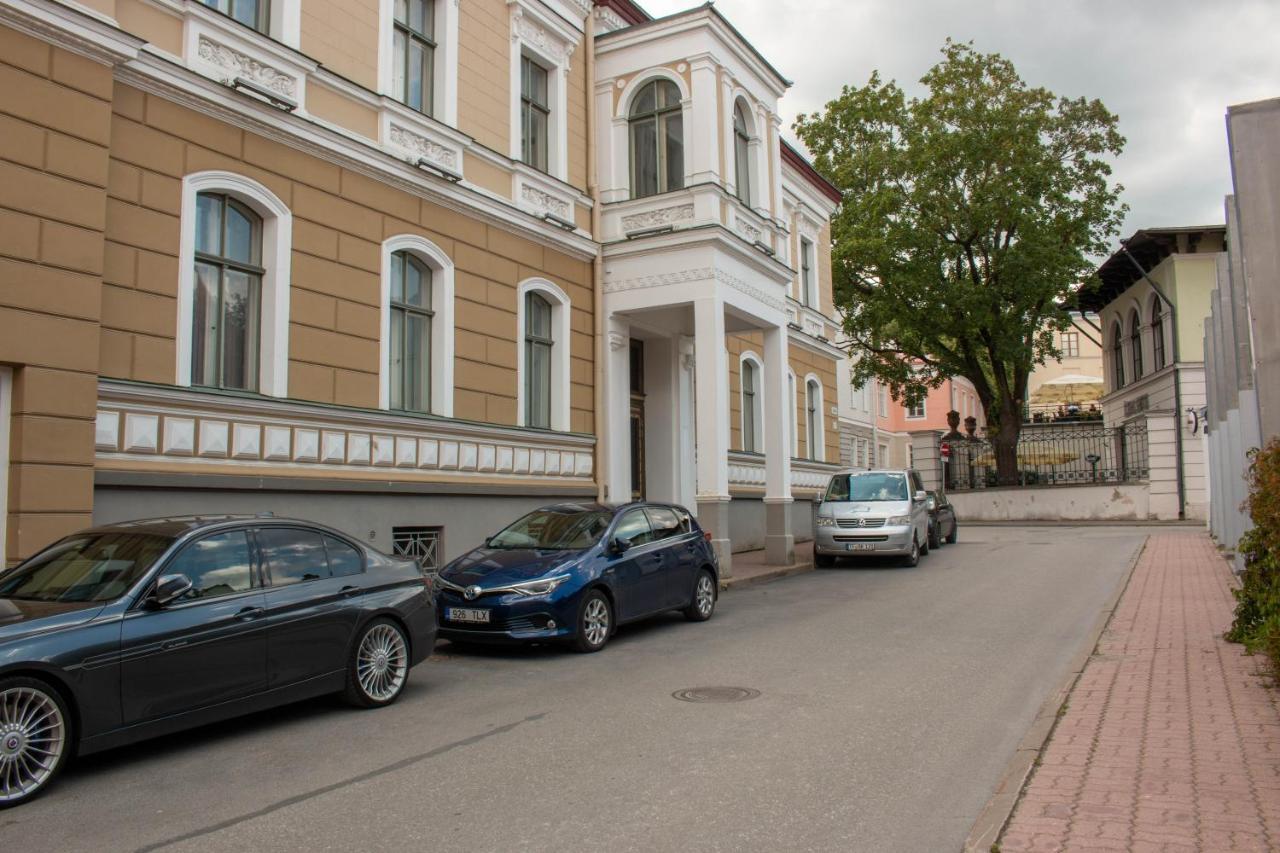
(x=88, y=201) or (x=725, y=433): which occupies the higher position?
(x=88, y=201)

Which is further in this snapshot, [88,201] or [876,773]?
[88,201]

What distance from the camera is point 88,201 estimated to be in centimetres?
939

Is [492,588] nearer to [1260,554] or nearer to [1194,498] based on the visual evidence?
[1260,554]

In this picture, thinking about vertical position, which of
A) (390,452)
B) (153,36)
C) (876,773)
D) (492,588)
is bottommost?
(876,773)

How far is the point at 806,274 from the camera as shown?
92.7ft

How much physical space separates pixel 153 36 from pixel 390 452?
5.46m

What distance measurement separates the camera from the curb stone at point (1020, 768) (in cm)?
458

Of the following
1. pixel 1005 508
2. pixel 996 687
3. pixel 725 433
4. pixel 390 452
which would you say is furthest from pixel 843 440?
pixel 996 687

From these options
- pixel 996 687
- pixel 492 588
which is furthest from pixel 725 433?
pixel 996 687

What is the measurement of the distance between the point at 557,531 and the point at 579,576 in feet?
3.99

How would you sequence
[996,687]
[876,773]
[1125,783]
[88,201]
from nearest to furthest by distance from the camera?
[1125,783]
[876,773]
[996,687]
[88,201]

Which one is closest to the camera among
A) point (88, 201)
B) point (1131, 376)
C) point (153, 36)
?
point (88, 201)

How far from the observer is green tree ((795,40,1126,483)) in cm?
3278

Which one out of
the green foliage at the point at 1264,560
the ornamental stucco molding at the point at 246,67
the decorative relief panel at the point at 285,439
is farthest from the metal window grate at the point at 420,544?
the green foliage at the point at 1264,560
